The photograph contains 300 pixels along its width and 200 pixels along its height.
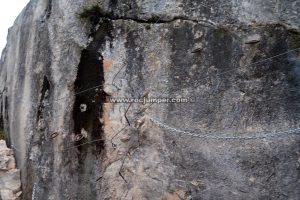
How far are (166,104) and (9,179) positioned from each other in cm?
182

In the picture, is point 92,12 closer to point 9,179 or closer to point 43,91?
point 43,91

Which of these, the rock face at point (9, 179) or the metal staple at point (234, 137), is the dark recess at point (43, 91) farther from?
the metal staple at point (234, 137)

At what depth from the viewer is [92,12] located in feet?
11.3

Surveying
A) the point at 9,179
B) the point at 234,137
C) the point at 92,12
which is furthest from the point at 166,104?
the point at 9,179

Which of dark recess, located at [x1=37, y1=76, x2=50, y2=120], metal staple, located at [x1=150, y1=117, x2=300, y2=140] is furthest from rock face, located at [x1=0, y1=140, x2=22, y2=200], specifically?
metal staple, located at [x1=150, y1=117, x2=300, y2=140]

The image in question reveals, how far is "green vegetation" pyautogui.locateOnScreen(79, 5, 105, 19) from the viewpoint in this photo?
3422 millimetres

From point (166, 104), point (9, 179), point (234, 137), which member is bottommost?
point (9, 179)

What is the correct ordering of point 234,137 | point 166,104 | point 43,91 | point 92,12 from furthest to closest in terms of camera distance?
point 43,91
point 92,12
point 166,104
point 234,137

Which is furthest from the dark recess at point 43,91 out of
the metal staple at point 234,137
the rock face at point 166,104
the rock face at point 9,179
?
the metal staple at point 234,137

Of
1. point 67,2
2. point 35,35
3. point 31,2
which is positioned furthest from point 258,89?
point 31,2

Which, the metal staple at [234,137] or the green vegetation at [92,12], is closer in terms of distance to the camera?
the metal staple at [234,137]

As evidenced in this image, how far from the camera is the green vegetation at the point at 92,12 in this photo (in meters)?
3.42

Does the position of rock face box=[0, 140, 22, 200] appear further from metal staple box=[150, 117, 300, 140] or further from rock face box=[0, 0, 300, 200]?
metal staple box=[150, 117, 300, 140]

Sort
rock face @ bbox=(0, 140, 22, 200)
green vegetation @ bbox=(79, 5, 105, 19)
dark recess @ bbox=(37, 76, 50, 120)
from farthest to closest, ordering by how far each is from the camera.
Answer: rock face @ bbox=(0, 140, 22, 200), dark recess @ bbox=(37, 76, 50, 120), green vegetation @ bbox=(79, 5, 105, 19)
